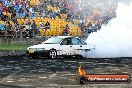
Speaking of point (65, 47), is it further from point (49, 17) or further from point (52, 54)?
point (49, 17)

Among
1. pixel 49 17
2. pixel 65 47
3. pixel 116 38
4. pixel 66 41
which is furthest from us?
pixel 49 17

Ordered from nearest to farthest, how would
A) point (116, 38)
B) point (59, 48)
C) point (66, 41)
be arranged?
1. point (59, 48)
2. point (66, 41)
3. point (116, 38)

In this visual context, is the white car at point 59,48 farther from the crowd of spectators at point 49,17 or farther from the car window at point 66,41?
the crowd of spectators at point 49,17

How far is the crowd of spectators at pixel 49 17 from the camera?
37062mm

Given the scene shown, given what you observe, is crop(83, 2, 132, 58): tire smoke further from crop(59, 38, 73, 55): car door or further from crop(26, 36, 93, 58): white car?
crop(59, 38, 73, 55): car door

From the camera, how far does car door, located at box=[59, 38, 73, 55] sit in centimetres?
2720

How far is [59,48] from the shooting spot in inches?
1068

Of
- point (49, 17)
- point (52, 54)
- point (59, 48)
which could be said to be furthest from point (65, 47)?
point (49, 17)

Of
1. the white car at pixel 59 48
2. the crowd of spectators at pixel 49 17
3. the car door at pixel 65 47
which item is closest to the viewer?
the white car at pixel 59 48

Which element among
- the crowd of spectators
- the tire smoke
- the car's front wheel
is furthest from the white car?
the crowd of spectators

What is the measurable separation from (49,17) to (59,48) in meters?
14.0

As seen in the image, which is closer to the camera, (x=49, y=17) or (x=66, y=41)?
(x=66, y=41)

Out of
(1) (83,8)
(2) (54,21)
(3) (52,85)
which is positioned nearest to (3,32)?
(2) (54,21)

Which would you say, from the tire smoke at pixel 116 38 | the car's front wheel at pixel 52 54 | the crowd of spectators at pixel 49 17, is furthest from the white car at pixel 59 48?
the crowd of spectators at pixel 49 17
